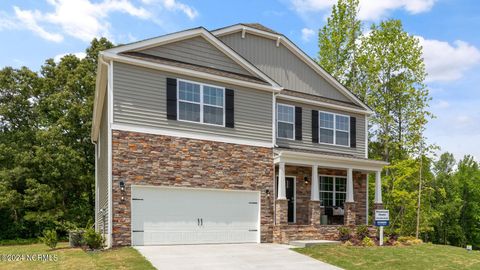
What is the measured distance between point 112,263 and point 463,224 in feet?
160

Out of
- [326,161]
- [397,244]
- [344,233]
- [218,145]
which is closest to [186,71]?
[218,145]

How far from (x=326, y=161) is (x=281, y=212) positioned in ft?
9.95

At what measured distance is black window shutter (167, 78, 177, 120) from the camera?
1451 centimetres

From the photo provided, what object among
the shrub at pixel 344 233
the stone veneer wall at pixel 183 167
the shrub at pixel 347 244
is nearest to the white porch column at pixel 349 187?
the shrub at pixel 344 233

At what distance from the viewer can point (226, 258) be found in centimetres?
1188

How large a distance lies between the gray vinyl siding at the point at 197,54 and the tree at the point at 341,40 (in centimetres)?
1632

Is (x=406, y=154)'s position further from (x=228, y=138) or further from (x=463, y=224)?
(x=463, y=224)

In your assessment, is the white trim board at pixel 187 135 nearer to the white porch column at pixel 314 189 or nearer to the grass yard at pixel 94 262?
the white porch column at pixel 314 189

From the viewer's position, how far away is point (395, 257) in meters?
13.0

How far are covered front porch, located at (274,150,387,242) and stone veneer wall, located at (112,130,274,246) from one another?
22.4 inches

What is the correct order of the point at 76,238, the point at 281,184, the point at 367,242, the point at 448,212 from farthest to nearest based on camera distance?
the point at 448,212, the point at 281,184, the point at 367,242, the point at 76,238

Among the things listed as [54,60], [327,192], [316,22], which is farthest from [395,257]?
[54,60]

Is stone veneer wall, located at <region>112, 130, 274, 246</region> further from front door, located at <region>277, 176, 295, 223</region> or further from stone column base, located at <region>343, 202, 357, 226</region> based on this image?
stone column base, located at <region>343, 202, 357, 226</region>

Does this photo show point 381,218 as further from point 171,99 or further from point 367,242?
point 171,99
